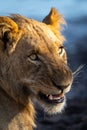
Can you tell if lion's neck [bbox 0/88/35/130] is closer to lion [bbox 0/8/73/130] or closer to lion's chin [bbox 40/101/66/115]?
lion [bbox 0/8/73/130]

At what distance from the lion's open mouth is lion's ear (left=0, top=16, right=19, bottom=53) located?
32 cm

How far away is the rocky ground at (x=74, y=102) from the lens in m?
6.67

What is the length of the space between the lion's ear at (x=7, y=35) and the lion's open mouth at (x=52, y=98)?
0.32m

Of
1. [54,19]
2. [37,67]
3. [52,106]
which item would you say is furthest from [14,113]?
[54,19]

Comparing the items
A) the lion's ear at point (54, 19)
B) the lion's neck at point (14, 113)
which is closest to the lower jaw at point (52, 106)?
the lion's neck at point (14, 113)

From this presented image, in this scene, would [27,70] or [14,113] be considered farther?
[14,113]

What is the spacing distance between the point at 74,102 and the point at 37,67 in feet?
12.6

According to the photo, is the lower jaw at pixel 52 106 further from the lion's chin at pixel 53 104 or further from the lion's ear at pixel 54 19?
the lion's ear at pixel 54 19

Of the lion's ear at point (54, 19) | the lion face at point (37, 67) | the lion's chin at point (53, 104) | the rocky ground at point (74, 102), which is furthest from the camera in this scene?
the rocky ground at point (74, 102)

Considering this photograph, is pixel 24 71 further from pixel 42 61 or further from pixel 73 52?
pixel 73 52

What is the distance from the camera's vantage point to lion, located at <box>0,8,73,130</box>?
11.8 ft

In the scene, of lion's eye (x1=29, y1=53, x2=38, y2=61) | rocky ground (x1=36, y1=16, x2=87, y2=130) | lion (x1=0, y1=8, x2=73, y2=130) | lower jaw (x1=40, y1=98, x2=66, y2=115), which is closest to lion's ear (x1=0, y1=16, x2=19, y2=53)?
lion (x1=0, y1=8, x2=73, y2=130)

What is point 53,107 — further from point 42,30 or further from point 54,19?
point 54,19

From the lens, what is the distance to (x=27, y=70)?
3650 millimetres
